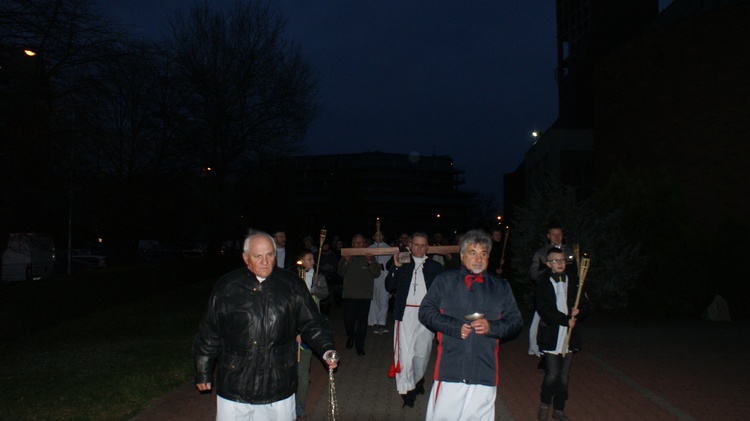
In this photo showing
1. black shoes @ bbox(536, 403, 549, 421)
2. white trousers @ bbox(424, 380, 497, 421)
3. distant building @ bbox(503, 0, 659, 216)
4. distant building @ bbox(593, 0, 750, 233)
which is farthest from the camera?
distant building @ bbox(503, 0, 659, 216)

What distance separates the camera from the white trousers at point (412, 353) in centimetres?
796

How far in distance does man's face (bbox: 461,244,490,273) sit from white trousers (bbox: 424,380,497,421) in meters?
0.78

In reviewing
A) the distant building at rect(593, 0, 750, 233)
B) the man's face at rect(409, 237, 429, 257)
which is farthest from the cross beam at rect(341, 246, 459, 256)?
the distant building at rect(593, 0, 750, 233)

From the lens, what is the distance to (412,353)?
8.05 meters

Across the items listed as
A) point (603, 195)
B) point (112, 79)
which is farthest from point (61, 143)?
point (603, 195)

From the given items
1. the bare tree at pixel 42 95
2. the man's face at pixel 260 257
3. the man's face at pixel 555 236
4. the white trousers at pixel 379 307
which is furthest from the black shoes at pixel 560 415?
the bare tree at pixel 42 95

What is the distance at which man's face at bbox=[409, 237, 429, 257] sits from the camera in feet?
27.0

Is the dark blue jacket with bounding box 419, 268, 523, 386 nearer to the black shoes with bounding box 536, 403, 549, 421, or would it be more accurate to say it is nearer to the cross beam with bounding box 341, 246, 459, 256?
the black shoes with bounding box 536, 403, 549, 421

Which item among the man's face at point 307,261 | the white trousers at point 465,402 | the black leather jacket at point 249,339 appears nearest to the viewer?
the black leather jacket at point 249,339

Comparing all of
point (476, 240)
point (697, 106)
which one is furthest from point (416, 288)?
point (697, 106)

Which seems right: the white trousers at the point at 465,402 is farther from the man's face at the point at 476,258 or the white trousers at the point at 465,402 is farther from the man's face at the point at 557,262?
the man's face at the point at 557,262

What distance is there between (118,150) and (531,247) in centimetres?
1010

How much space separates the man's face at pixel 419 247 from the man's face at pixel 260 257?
3.69 metres

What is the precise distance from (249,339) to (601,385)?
599 centimetres
